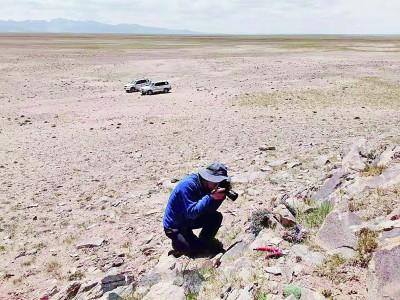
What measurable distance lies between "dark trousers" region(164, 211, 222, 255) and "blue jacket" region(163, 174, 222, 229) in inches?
5.9

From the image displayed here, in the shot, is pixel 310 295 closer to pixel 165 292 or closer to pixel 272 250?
pixel 272 250

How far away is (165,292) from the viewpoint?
700cm

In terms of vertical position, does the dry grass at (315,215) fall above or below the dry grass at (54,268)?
above

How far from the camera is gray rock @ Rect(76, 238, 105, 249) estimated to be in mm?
11156

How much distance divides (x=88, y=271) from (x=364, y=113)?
20.6 m

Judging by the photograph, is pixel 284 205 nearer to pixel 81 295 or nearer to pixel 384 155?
pixel 384 155

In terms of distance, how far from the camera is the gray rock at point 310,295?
578cm

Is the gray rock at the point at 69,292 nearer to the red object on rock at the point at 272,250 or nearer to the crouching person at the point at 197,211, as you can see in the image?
the crouching person at the point at 197,211

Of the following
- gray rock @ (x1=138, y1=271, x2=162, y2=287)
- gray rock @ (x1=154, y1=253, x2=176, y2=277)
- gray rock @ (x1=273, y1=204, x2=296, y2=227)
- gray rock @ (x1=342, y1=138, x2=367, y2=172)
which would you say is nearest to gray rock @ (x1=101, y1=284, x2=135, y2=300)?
gray rock @ (x1=138, y1=271, x2=162, y2=287)

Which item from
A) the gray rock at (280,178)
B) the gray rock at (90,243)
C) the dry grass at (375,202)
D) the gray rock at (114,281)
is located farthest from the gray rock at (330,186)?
the gray rock at (90,243)

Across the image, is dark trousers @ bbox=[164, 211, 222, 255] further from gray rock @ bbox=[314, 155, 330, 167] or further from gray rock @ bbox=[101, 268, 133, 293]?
gray rock @ bbox=[314, 155, 330, 167]

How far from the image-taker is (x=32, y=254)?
36.4 feet

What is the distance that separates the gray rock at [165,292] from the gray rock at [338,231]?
2.24 metres

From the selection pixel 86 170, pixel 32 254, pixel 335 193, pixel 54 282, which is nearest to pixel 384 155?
pixel 335 193
